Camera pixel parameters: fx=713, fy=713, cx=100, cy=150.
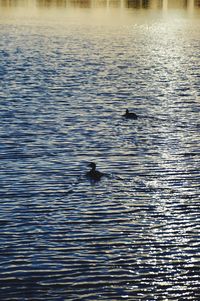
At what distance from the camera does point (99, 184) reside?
30.1 metres

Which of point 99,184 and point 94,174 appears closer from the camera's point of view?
point 99,184

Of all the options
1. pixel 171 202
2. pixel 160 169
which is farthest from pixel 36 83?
pixel 171 202

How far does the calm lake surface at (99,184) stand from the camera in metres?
20.6

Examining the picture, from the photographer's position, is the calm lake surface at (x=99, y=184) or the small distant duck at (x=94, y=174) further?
the small distant duck at (x=94, y=174)

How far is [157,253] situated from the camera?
22344 millimetres

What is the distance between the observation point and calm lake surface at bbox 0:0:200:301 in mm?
20578

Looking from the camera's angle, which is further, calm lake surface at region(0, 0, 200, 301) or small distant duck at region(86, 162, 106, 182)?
small distant duck at region(86, 162, 106, 182)

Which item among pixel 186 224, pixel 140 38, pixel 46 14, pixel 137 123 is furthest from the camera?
pixel 46 14

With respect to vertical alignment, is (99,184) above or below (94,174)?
below

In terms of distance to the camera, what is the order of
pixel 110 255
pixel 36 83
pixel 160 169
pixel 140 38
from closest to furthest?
pixel 110 255 < pixel 160 169 < pixel 36 83 < pixel 140 38

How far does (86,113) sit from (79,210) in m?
20.8

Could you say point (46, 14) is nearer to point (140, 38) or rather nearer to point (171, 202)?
point (140, 38)

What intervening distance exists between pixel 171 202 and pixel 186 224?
2.79 meters

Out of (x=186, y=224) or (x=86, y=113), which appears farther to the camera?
(x=86, y=113)
